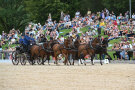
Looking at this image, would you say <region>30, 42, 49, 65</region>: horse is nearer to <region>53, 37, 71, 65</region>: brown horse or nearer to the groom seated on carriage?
the groom seated on carriage

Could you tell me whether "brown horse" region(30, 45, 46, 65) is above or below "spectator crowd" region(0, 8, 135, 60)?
below

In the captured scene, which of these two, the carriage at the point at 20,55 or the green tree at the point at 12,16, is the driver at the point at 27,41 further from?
the green tree at the point at 12,16

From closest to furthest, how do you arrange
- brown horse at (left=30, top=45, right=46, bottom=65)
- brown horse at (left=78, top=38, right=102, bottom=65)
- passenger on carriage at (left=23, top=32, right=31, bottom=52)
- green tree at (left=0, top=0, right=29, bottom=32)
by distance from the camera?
brown horse at (left=78, top=38, right=102, bottom=65) → passenger on carriage at (left=23, top=32, right=31, bottom=52) → brown horse at (left=30, top=45, right=46, bottom=65) → green tree at (left=0, top=0, right=29, bottom=32)

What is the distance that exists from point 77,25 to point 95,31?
11.4ft

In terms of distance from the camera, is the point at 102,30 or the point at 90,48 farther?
the point at 102,30

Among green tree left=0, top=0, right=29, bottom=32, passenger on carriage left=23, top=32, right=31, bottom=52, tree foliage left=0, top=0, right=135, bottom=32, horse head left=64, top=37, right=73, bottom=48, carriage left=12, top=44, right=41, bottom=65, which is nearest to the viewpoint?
horse head left=64, top=37, right=73, bottom=48

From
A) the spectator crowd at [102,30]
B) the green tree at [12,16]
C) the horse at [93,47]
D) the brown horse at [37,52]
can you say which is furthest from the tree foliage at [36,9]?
the horse at [93,47]

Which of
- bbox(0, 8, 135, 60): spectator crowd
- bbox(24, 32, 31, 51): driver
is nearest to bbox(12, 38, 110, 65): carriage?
bbox(24, 32, 31, 51): driver

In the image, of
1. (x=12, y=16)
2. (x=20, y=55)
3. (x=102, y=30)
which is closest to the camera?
(x=20, y=55)

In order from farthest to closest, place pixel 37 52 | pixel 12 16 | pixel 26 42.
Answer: pixel 12 16
pixel 37 52
pixel 26 42

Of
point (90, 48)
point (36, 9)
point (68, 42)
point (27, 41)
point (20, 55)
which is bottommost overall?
point (20, 55)

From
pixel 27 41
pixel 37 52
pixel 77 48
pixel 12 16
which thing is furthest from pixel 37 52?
pixel 12 16

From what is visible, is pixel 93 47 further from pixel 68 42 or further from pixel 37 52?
pixel 37 52

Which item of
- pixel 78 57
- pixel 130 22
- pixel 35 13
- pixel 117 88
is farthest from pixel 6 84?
pixel 35 13
